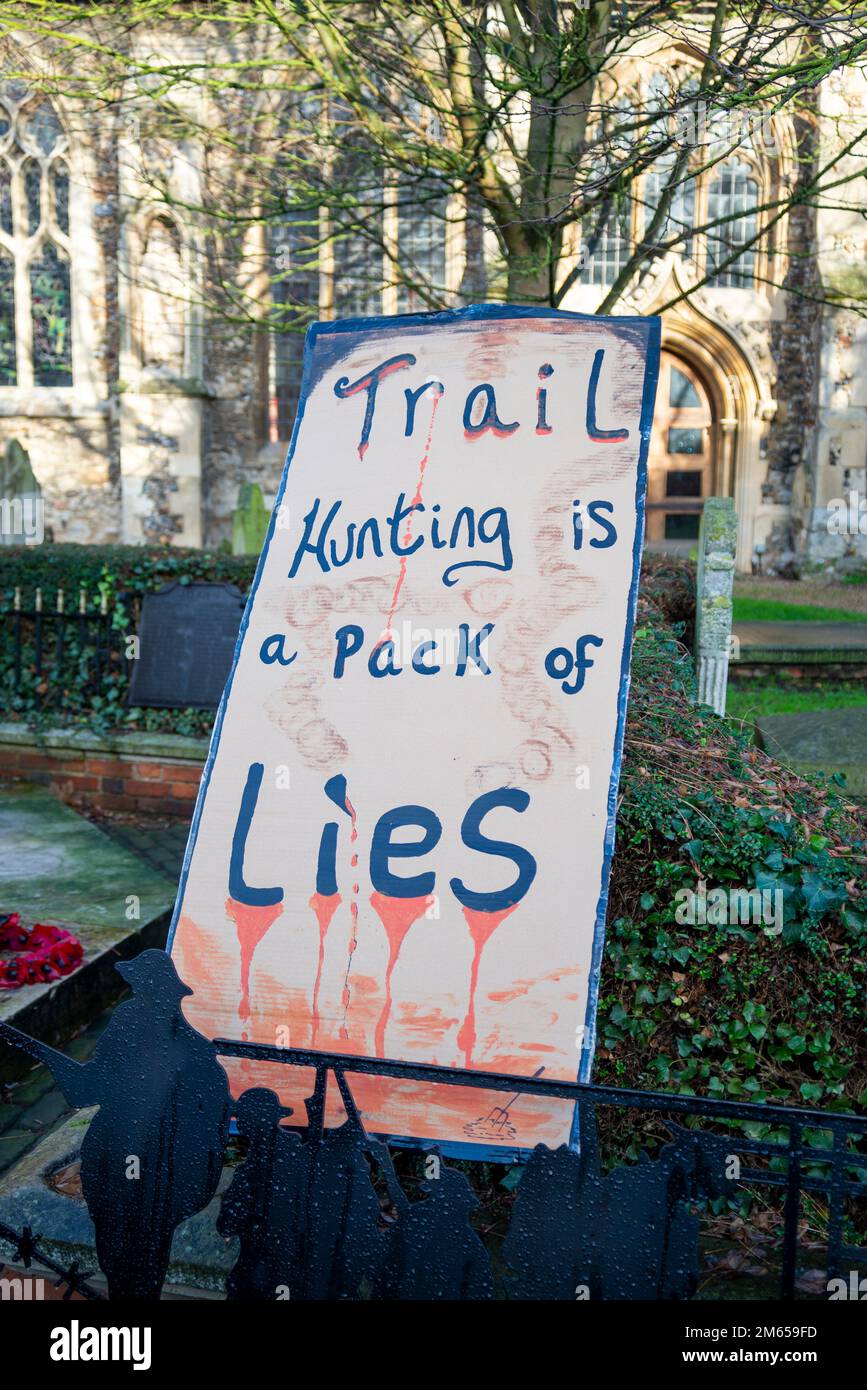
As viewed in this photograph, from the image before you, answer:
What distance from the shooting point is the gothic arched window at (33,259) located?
14844 millimetres

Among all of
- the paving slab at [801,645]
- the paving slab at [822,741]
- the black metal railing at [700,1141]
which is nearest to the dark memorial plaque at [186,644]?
the paving slab at [822,741]

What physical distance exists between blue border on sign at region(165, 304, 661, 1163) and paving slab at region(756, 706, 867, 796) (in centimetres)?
229

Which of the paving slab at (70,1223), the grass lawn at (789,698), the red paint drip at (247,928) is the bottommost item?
the paving slab at (70,1223)

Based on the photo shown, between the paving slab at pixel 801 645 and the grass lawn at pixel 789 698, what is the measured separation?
0.22 m

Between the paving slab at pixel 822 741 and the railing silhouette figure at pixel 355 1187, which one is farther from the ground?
the paving slab at pixel 822 741

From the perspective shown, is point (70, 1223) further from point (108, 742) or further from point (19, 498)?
A: point (19, 498)

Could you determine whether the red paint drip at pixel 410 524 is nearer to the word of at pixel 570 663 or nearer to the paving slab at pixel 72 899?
the word of at pixel 570 663

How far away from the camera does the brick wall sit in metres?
6.02

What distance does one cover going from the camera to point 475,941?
2.37m

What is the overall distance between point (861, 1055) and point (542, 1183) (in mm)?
1126

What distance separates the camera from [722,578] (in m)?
5.41

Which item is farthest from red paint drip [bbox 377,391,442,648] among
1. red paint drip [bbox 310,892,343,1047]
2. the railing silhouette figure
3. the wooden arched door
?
the wooden arched door
